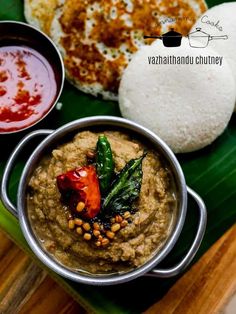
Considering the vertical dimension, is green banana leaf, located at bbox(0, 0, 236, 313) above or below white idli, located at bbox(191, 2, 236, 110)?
below

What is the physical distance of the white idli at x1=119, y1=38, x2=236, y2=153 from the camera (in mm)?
3367

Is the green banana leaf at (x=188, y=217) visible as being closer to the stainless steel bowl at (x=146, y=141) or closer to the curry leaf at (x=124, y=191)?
the stainless steel bowl at (x=146, y=141)

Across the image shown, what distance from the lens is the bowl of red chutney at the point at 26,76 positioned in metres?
3.42

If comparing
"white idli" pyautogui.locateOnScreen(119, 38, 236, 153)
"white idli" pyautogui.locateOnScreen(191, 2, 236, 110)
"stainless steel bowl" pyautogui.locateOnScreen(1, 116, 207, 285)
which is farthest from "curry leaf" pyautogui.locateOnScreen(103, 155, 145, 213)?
"white idli" pyautogui.locateOnScreen(191, 2, 236, 110)

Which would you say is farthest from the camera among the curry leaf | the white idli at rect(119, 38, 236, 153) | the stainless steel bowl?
the white idli at rect(119, 38, 236, 153)

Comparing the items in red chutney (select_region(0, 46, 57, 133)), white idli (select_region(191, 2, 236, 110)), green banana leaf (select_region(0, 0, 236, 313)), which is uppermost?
white idli (select_region(191, 2, 236, 110))

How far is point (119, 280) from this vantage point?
298cm

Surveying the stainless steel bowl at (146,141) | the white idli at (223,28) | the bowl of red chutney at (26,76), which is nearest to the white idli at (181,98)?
the white idli at (223,28)

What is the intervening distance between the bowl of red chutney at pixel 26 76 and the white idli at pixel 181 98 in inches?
19.3

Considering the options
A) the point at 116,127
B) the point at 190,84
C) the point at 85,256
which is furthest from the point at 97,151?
the point at 190,84

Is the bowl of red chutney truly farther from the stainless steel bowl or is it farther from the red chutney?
the stainless steel bowl

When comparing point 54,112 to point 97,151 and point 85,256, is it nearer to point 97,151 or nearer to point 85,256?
point 97,151

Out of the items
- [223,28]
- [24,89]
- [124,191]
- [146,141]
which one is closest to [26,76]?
[24,89]

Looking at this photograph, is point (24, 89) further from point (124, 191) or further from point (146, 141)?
point (124, 191)
